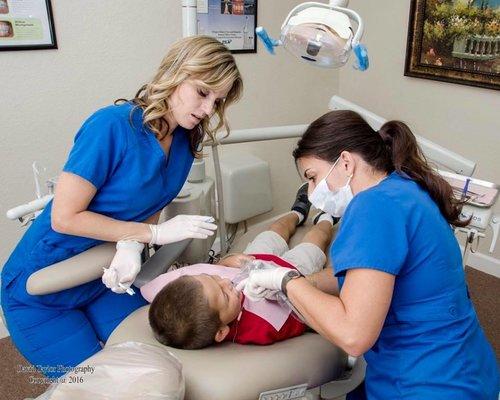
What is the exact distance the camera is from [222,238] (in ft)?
6.06

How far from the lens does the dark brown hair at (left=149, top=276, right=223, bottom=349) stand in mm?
1045

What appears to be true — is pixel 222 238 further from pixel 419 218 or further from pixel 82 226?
pixel 419 218

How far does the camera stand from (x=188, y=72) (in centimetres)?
118

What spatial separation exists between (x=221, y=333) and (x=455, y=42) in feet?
7.21

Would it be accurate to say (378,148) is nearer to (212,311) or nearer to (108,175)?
(212,311)

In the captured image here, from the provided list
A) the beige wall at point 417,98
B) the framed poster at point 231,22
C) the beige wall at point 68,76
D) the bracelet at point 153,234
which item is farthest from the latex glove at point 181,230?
the beige wall at point 417,98

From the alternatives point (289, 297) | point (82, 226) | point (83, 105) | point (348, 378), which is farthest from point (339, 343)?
point (83, 105)

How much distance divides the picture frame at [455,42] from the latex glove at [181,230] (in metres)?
1.91

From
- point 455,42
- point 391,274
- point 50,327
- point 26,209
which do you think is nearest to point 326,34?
point 391,274

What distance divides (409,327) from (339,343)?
0.62ft

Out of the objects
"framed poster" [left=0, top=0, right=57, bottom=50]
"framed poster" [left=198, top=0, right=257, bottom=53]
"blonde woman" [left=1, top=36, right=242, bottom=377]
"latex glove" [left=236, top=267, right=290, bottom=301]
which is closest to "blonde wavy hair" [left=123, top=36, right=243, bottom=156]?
"blonde woman" [left=1, top=36, right=242, bottom=377]

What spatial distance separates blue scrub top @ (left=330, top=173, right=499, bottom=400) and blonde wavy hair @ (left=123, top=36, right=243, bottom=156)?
520 millimetres

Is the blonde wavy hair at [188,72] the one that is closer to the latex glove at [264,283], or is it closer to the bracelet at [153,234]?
the bracelet at [153,234]

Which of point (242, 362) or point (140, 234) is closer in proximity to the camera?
point (242, 362)
